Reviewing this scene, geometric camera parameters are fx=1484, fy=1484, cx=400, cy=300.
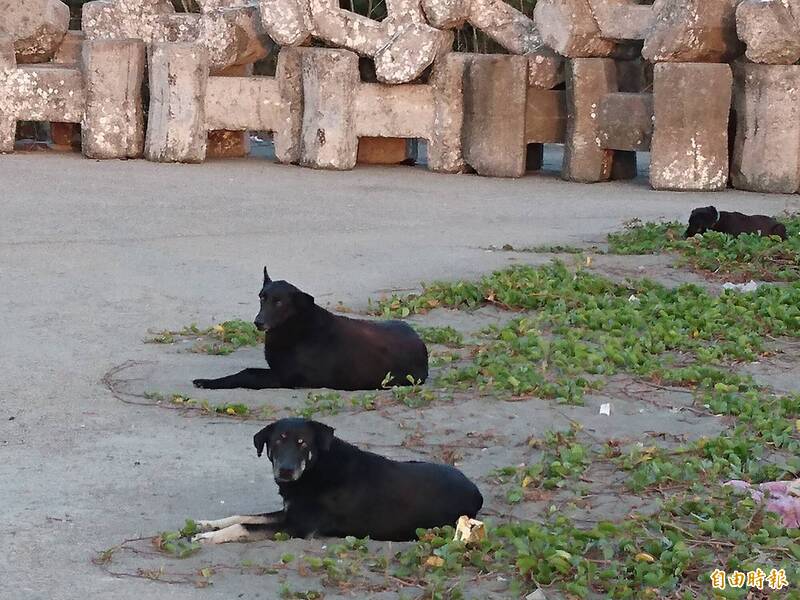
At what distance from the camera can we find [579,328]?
7934mm

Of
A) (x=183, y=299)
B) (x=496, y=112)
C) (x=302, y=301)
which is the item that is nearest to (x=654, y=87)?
(x=496, y=112)

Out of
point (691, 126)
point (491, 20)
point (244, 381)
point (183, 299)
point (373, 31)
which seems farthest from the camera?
point (491, 20)

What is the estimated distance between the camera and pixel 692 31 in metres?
14.1

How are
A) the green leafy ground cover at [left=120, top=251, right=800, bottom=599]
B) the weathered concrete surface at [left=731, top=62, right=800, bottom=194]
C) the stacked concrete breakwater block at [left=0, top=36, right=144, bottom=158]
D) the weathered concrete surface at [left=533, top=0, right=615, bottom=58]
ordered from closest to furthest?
the green leafy ground cover at [left=120, top=251, right=800, bottom=599]
the weathered concrete surface at [left=731, top=62, right=800, bottom=194]
the weathered concrete surface at [left=533, top=0, right=615, bottom=58]
the stacked concrete breakwater block at [left=0, top=36, right=144, bottom=158]

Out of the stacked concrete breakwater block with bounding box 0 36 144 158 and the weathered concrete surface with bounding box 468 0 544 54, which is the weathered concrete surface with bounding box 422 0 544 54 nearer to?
the weathered concrete surface with bounding box 468 0 544 54

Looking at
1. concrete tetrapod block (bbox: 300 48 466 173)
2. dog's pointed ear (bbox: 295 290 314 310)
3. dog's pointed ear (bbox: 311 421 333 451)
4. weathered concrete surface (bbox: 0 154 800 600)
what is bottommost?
weathered concrete surface (bbox: 0 154 800 600)

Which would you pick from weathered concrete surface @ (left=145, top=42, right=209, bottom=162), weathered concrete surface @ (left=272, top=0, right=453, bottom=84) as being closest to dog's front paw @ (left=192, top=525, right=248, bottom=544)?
weathered concrete surface @ (left=272, top=0, right=453, bottom=84)

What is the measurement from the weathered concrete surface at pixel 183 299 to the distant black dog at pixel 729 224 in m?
0.88

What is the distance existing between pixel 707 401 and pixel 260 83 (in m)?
10.2

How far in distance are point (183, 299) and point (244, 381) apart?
2169 mm

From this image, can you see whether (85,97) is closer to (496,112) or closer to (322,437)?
(496,112)

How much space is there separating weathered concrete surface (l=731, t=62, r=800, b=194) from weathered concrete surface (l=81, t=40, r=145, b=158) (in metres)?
6.17

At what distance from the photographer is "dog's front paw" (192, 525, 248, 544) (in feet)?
15.0

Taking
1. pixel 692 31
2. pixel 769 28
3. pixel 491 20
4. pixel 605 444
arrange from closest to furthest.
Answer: pixel 605 444 → pixel 769 28 → pixel 692 31 → pixel 491 20
